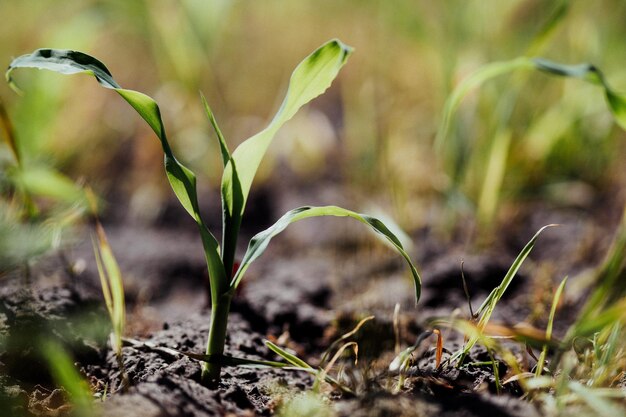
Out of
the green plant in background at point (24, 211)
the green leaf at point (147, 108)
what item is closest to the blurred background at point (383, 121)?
the green plant in background at point (24, 211)

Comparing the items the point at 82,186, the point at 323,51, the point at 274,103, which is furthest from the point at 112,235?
the point at 323,51

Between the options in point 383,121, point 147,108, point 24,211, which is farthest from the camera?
point 383,121

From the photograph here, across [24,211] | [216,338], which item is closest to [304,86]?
[216,338]

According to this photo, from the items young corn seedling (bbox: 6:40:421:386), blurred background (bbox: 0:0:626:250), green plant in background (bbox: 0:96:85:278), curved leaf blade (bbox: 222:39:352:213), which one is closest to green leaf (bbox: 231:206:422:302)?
young corn seedling (bbox: 6:40:421:386)

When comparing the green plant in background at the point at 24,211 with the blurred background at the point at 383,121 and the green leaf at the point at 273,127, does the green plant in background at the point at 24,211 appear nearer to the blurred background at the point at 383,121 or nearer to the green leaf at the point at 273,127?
the blurred background at the point at 383,121

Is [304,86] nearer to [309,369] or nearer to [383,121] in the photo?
[309,369]

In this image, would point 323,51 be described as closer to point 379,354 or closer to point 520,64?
point 520,64
